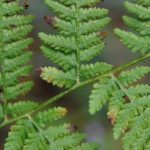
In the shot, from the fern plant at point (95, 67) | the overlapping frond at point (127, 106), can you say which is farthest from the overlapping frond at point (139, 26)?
the overlapping frond at point (127, 106)

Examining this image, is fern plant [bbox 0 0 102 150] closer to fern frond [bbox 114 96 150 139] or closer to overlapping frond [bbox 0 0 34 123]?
overlapping frond [bbox 0 0 34 123]

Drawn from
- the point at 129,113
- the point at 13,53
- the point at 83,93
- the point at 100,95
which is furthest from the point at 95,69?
the point at 83,93

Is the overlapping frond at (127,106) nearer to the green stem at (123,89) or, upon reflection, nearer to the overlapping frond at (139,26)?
the green stem at (123,89)

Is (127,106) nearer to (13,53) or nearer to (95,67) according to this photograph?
(95,67)

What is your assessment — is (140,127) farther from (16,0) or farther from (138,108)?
(16,0)

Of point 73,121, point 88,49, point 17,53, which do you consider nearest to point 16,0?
point 17,53

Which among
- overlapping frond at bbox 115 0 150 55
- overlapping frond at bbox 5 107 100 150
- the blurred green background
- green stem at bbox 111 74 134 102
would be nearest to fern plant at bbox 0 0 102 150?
overlapping frond at bbox 5 107 100 150
